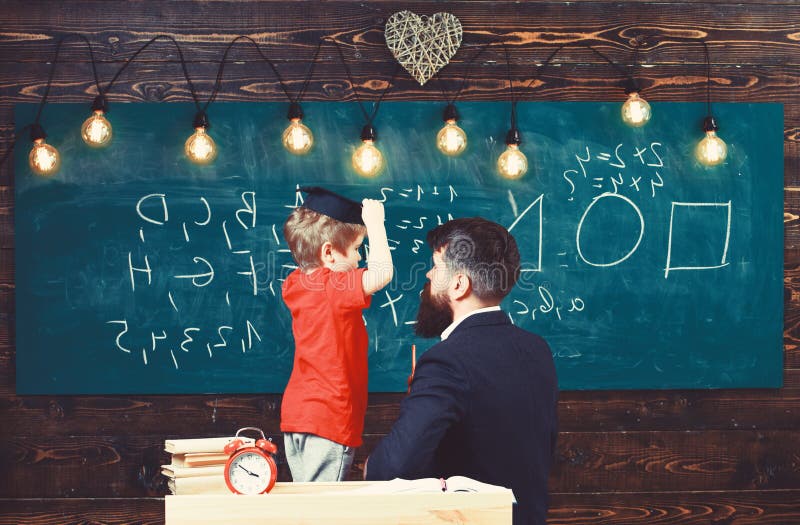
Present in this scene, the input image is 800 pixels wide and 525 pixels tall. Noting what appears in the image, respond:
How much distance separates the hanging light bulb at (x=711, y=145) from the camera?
122 inches

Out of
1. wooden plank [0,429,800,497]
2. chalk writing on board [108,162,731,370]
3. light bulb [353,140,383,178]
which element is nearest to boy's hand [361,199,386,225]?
light bulb [353,140,383,178]

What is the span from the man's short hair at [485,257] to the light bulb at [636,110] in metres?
1.64

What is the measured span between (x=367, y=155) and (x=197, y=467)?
5.77 ft

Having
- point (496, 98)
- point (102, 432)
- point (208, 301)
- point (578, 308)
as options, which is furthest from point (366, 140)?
point (102, 432)

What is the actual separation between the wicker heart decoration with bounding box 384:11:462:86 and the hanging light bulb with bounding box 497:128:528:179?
42 cm

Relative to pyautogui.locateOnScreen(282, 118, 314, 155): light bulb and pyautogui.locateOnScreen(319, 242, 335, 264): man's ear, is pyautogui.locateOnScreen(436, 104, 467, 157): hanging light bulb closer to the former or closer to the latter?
pyautogui.locateOnScreen(282, 118, 314, 155): light bulb

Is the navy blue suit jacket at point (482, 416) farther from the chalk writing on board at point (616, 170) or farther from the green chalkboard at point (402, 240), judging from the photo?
the chalk writing on board at point (616, 170)

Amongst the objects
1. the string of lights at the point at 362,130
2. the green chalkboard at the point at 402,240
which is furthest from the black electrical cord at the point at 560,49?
the green chalkboard at the point at 402,240

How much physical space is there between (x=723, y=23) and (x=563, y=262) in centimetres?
124

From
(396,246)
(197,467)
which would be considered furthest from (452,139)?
(197,467)

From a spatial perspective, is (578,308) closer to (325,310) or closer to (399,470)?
(325,310)

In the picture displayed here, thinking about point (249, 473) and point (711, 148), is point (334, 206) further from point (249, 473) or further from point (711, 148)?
point (711, 148)

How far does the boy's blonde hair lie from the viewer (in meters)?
2.38

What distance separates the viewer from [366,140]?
306cm
